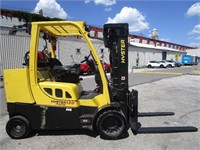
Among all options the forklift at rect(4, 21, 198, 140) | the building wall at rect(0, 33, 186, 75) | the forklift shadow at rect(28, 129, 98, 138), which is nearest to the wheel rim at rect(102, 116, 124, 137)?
the forklift at rect(4, 21, 198, 140)

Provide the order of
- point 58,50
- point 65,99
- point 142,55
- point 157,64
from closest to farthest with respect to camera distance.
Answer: point 65,99, point 58,50, point 157,64, point 142,55

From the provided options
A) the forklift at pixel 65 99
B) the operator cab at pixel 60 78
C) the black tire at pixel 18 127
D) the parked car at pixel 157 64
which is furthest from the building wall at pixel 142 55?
the black tire at pixel 18 127

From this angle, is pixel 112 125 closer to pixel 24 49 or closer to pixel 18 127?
pixel 18 127

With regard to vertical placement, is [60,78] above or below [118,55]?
below

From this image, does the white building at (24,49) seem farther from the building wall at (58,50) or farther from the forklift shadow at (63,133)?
the forklift shadow at (63,133)

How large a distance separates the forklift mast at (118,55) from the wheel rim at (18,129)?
85.0 inches

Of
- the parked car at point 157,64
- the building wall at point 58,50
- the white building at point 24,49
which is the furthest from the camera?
the parked car at point 157,64

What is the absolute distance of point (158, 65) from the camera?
4088 centimetres

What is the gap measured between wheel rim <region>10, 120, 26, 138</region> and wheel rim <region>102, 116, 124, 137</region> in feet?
6.04

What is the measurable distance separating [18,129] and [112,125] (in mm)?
2173

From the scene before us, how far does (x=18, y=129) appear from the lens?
482cm

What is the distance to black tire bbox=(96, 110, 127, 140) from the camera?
15.3ft

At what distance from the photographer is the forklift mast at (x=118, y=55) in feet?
15.9

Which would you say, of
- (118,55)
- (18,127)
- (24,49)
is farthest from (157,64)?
(18,127)
